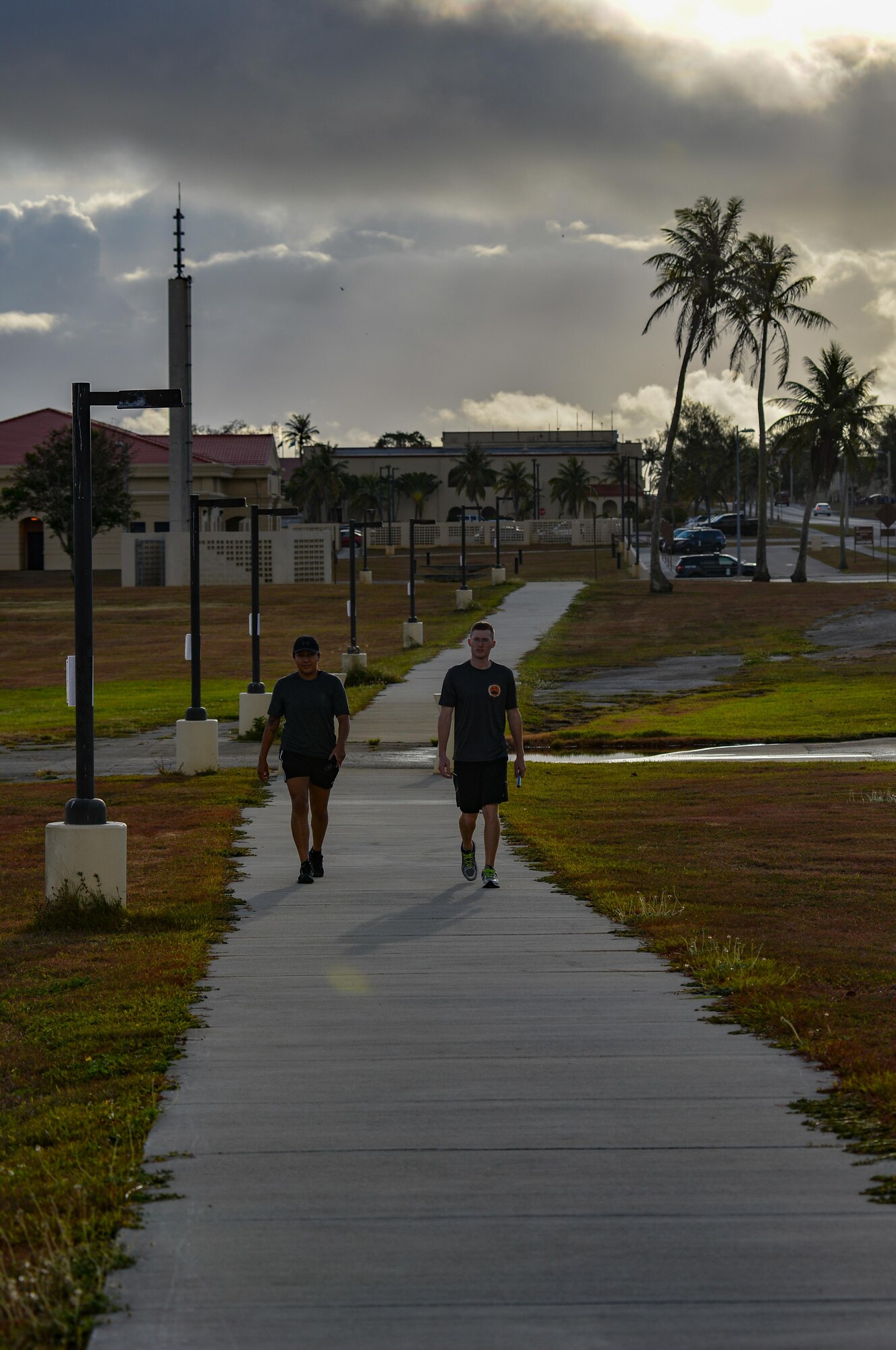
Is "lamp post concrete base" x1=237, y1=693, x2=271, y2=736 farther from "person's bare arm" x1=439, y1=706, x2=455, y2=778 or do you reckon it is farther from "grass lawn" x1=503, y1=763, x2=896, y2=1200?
"person's bare arm" x1=439, y1=706, x2=455, y2=778

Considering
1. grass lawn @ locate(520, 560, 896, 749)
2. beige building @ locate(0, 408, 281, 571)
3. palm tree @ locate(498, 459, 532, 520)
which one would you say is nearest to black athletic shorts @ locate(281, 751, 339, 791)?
grass lawn @ locate(520, 560, 896, 749)

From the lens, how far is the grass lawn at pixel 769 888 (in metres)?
6.44

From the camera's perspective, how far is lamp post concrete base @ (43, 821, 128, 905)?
999 centimetres

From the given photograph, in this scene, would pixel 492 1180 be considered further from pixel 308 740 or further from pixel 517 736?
pixel 308 740

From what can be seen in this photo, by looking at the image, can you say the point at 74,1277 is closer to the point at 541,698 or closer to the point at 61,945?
the point at 61,945

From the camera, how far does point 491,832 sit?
36.1 ft

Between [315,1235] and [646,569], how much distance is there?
8083cm

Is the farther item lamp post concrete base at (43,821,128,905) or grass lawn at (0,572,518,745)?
grass lawn at (0,572,518,745)

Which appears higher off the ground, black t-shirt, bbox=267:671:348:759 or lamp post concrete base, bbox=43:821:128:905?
black t-shirt, bbox=267:671:348:759

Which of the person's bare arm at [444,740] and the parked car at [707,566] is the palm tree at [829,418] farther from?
the person's bare arm at [444,740]

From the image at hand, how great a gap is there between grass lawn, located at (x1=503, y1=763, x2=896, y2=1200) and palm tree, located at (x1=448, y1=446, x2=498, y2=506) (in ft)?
438

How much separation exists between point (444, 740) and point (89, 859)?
2.75 meters

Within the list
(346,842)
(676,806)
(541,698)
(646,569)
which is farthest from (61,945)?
(646,569)

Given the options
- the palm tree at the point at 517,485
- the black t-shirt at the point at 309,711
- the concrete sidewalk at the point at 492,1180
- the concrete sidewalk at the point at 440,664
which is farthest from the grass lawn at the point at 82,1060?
the palm tree at the point at 517,485
